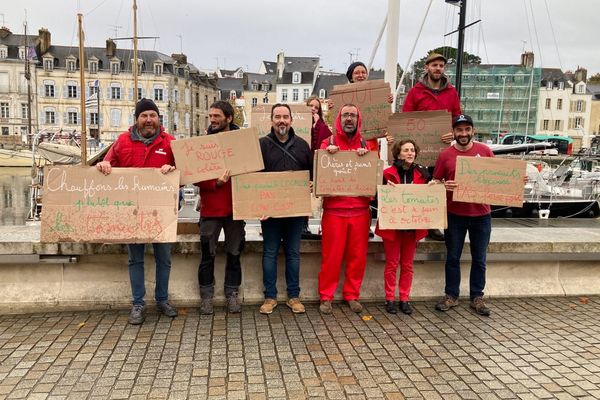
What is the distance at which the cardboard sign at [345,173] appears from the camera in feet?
18.2

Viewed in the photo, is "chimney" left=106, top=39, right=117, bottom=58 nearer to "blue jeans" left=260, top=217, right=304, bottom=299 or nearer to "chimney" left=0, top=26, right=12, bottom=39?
"chimney" left=0, top=26, right=12, bottom=39

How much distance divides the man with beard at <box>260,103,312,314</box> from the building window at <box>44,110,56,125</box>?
258 feet

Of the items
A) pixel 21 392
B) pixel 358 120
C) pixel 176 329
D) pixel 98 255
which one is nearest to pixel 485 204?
pixel 358 120

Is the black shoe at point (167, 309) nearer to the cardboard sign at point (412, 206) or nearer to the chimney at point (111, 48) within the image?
the cardboard sign at point (412, 206)

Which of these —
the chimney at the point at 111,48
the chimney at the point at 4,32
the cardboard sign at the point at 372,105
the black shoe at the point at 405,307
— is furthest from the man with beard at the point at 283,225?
the chimney at the point at 4,32

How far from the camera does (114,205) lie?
17.0ft

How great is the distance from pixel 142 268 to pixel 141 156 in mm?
1220

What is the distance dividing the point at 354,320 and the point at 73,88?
3137 inches

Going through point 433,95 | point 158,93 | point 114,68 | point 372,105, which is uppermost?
point 114,68

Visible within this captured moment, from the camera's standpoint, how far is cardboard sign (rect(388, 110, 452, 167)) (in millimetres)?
6059

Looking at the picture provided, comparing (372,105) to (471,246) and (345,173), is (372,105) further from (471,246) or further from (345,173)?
(471,246)

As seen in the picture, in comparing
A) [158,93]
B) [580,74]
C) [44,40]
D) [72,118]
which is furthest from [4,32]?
[580,74]

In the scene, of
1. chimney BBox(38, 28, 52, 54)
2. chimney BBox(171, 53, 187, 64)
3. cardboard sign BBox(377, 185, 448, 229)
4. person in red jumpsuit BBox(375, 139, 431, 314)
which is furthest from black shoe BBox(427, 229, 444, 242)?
chimney BBox(171, 53, 187, 64)

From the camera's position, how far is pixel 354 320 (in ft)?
18.3
